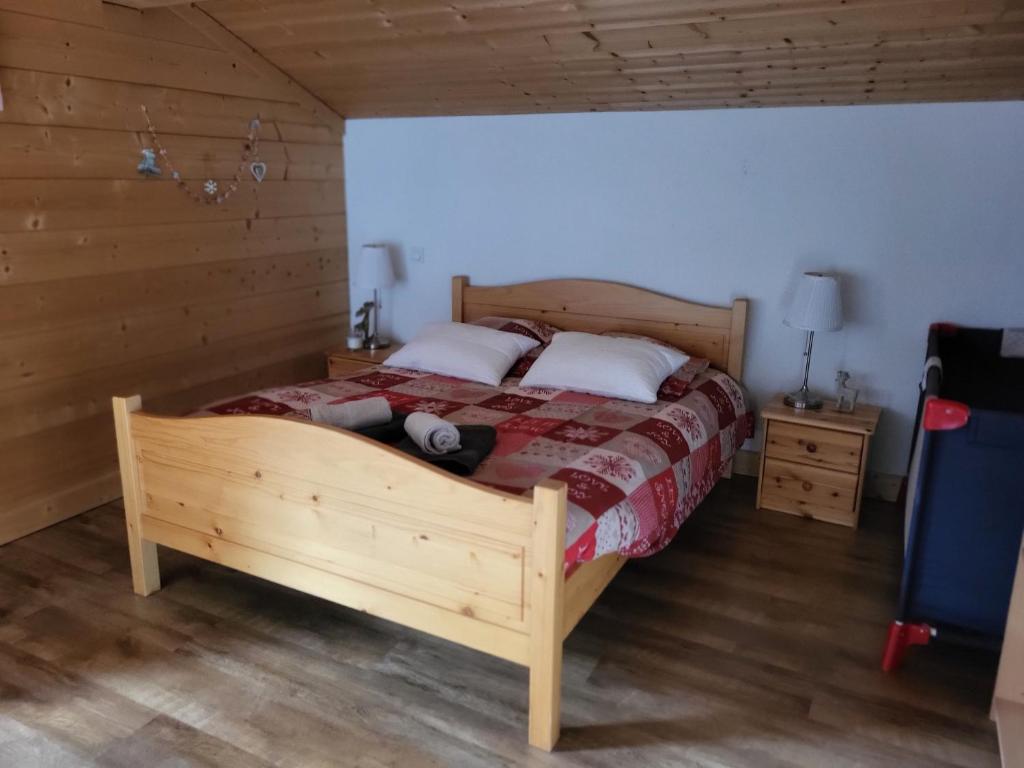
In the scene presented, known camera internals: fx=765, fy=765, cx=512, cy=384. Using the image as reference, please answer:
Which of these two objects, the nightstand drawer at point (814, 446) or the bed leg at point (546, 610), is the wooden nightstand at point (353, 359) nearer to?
the nightstand drawer at point (814, 446)

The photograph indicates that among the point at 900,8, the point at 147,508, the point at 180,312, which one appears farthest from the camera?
the point at 180,312

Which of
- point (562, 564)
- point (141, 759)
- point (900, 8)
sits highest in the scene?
point (900, 8)

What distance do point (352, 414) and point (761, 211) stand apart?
7.12 ft

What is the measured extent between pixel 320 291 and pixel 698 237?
216cm

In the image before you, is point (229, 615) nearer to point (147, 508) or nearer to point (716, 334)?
point (147, 508)

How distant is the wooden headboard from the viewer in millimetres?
3641

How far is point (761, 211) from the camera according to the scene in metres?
3.52

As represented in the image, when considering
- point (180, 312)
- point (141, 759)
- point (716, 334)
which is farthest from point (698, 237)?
point (141, 759)

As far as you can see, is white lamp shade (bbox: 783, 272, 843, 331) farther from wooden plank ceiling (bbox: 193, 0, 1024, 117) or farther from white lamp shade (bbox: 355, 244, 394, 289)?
white lamp shade (bbox: 355, 244, 394, 289)

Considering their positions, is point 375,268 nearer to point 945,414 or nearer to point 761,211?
point 761,211

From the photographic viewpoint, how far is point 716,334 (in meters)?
3.66

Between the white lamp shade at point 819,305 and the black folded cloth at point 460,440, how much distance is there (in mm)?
1503

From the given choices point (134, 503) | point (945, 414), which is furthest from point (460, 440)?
point (945, 414)

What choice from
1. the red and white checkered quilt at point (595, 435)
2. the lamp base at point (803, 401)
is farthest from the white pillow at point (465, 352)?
the lamp base at point (803, 401)
